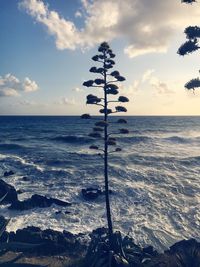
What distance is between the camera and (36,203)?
94.3ft

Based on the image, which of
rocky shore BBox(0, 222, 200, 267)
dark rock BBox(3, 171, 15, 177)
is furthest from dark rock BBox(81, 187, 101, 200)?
dark rock BBox(3, 171, 15, 177)

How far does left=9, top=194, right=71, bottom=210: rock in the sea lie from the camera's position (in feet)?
91.0

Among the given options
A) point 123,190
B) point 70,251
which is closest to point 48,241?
point 70,251

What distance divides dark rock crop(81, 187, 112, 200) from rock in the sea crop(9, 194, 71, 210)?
2660 millimetres

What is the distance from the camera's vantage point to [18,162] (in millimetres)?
49250

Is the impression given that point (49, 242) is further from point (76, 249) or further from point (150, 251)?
point (150, 251)

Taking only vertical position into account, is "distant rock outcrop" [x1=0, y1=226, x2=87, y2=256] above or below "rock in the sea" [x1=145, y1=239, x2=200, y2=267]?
below

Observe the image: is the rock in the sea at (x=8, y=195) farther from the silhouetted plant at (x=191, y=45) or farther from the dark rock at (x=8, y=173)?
the silhouetted plant at (x=191, y=45)

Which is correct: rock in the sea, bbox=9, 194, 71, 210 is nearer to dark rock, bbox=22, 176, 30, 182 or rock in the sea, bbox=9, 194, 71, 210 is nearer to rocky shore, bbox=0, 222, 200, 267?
rocky shore, bbox=0, 222, 200, 267

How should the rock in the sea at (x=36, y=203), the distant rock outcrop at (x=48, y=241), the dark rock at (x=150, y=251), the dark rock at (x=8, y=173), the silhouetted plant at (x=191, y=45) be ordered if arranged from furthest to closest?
1. the dark rock at (x=8, y=173)
2. the rock in the sea at (x=36, y=203)
3. the dark rock at (x=150, y=251)
4. the distant rock outcrop at (x=48, y=241)
5. the silhouetted plant at (x=191, y=45)

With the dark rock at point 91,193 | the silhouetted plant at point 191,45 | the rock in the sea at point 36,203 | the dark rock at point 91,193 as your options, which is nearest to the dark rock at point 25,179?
the dark rock at point 91,193

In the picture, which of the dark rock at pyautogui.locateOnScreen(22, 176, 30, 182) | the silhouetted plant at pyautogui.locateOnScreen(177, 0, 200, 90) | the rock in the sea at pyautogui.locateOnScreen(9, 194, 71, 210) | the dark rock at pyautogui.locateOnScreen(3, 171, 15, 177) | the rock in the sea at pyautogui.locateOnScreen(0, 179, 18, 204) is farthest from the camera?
the dark rock at pyautogui.locateOnScreen(3, 171, 15, 177)

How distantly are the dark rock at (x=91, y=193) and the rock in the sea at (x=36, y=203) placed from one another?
2660mm

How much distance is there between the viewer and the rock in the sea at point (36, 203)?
1092 inches
